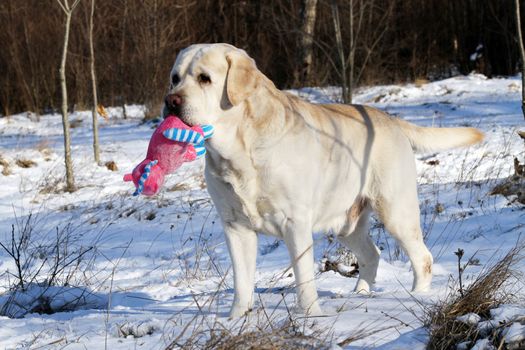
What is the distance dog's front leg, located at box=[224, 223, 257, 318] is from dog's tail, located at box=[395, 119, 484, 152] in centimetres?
143

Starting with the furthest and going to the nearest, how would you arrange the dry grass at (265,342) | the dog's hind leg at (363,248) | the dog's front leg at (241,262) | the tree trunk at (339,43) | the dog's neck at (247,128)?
the tree trunk at (339,43) → the dog's hind leg at (363,248) → the dog's front leg at (241,262) → the dog's neck at (247,128) → the dry grass at (265,342)

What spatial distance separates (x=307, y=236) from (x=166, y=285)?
1504mm

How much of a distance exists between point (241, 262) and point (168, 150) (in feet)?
2.34

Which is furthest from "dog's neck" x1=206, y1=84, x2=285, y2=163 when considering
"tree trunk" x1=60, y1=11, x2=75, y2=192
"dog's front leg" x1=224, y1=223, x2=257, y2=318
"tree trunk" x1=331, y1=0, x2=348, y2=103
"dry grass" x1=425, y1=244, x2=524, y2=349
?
"tree trunk" x1=331, y1=0, x2=348, y2=103

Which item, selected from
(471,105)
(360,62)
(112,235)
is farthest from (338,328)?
(360,62)

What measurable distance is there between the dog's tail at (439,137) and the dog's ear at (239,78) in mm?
1358

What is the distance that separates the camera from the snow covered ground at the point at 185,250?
328 centimetres

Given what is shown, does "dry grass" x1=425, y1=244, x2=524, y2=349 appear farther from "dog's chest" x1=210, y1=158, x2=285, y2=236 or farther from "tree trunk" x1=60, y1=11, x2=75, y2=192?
"tree trunk" x1=60, y1=11, x2=75, y2=192

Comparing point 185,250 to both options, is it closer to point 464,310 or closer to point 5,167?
point 464,310

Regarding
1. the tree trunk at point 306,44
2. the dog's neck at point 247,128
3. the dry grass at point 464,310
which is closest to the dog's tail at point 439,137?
the dog's neck at point 247,128

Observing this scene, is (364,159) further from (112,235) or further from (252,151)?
(112,235)

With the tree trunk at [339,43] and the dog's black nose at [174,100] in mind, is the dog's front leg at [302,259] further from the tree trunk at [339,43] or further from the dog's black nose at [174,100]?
the tree trunk at [339,43]

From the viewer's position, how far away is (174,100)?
11.5ft

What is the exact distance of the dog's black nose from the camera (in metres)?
3.51
